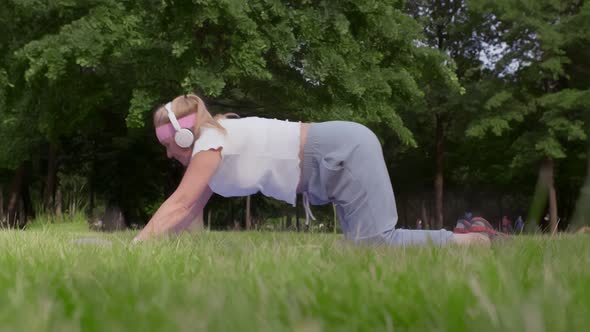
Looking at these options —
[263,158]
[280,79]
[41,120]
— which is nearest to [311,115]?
[280,79]

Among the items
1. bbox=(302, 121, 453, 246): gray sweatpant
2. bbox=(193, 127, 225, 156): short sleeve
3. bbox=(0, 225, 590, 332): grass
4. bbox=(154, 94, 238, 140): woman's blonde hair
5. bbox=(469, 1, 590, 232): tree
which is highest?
bbox=(469, 1, 590, 232): tree

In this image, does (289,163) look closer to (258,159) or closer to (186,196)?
(258,159)

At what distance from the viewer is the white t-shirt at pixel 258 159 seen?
4.27 metres

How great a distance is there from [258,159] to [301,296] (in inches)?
112

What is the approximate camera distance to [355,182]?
4180 millimetres

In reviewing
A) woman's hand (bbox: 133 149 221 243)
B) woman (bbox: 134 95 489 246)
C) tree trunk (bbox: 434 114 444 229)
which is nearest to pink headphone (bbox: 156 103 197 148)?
woman (bbox: 134 95 489 246)

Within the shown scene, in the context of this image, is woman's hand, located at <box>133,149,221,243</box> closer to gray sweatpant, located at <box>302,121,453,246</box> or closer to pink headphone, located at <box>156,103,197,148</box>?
pink headphone, located at <box>156,103,197,148</box>

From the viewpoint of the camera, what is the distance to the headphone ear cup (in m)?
4.21

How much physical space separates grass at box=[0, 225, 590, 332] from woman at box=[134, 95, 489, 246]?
5.41ft

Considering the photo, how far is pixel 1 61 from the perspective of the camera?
13234 mm

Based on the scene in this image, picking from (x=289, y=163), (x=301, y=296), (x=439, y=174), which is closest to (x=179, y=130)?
(x=289, y=163)

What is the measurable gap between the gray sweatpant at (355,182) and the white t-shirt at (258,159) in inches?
4.7

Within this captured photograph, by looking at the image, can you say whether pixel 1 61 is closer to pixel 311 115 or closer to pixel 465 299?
pixel 311 115

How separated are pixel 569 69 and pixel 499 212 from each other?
512 inches
